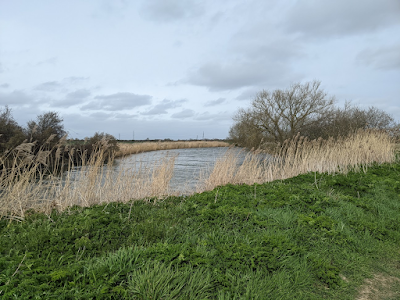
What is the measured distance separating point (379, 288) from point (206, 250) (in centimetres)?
192

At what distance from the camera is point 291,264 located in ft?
9.10

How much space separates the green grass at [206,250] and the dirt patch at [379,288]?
0.06 m

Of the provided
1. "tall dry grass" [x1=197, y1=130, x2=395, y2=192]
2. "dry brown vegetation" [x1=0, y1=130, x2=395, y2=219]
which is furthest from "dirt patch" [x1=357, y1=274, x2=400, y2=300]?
"tall dry grass" [x1=197, y1=130, x2=395, y2=192]

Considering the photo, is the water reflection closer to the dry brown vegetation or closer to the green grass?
the dry brown vegetation

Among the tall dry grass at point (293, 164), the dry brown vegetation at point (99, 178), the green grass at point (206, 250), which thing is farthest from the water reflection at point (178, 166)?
the green grass at point (206, 250)

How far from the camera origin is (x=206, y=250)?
2859mm

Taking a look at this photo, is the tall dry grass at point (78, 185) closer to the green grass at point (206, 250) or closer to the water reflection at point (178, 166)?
the water reflection at point (178, 166)

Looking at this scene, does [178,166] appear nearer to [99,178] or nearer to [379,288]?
[99,178]

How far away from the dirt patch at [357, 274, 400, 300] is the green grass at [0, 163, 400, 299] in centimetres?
6

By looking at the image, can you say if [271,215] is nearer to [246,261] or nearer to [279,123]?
[246,261]

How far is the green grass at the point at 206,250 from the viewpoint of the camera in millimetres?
2211

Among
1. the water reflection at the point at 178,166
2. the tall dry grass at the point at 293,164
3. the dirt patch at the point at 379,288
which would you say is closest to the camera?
the dirt patch at the point at 379,288

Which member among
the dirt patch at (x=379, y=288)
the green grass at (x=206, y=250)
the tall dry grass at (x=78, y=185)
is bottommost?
the dirt patch at (x=379, y=288)

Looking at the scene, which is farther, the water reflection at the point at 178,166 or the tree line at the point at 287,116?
the tree line at the point at 287,116
